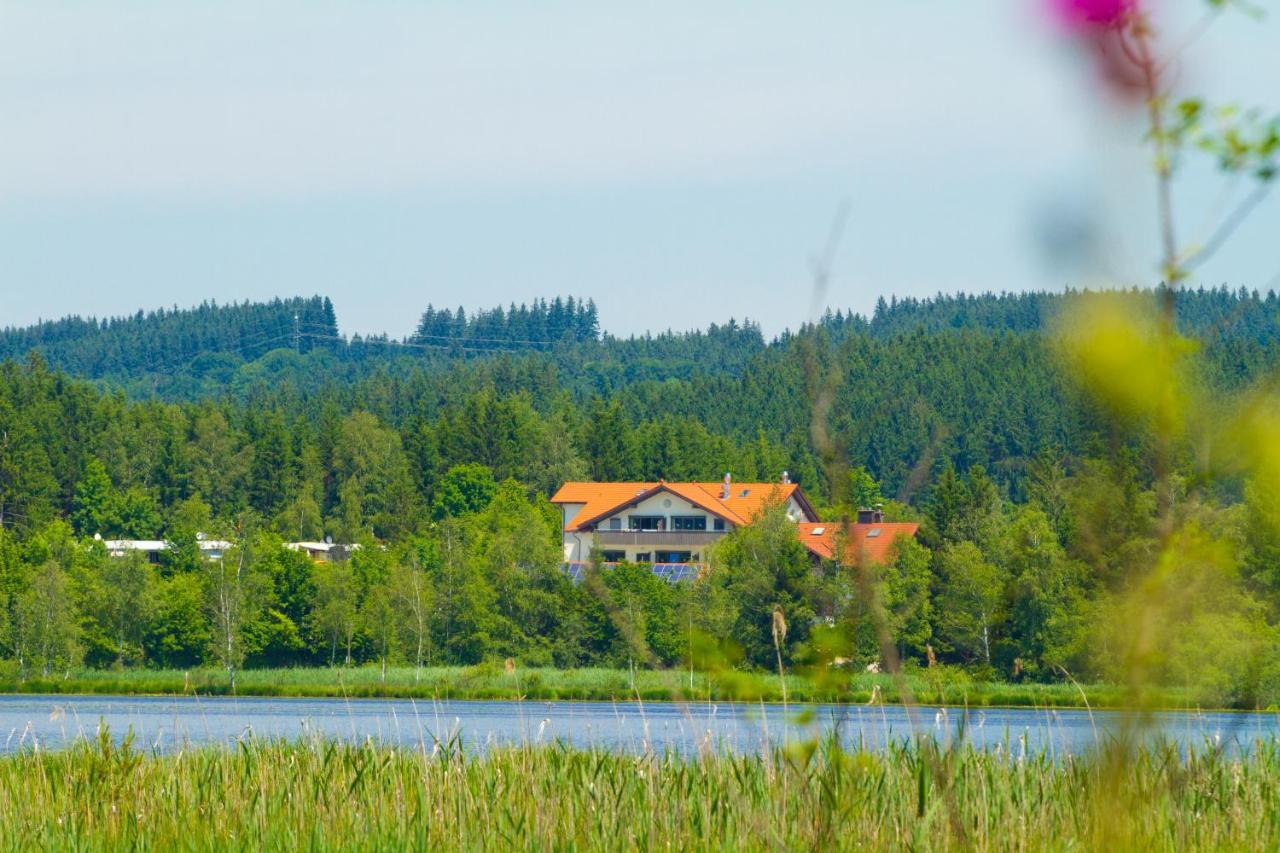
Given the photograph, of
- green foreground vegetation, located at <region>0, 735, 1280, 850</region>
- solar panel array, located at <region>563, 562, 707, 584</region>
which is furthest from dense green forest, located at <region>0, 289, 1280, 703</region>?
solar panel array, located at <region>563, 562, 707, 584</region>

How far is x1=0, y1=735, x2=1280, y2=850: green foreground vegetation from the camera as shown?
28.9ft

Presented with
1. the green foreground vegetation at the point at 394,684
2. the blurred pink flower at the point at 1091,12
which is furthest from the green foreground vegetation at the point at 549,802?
the green foreground vegetation at the point at 394,684

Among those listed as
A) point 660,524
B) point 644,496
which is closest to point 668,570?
point 644,496

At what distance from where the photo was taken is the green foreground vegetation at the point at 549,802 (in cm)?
881

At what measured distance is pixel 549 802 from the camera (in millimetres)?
10281

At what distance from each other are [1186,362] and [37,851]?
896 cm

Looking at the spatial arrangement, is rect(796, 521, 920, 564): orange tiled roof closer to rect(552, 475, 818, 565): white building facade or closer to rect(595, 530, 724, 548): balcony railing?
rect(552, 475, 818, 565): white building facade

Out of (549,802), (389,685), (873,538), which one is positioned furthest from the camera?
(873,538)

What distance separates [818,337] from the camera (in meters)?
3.88

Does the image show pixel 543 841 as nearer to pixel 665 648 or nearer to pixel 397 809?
pixel 397 809

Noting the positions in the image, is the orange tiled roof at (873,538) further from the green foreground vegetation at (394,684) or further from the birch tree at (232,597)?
the birch tree at (232,597)

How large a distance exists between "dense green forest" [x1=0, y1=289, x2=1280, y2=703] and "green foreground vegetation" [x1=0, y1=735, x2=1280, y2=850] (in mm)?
936

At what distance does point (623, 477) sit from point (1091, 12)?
117176mm

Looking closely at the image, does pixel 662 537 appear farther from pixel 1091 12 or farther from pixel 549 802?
pixel 1091 12
